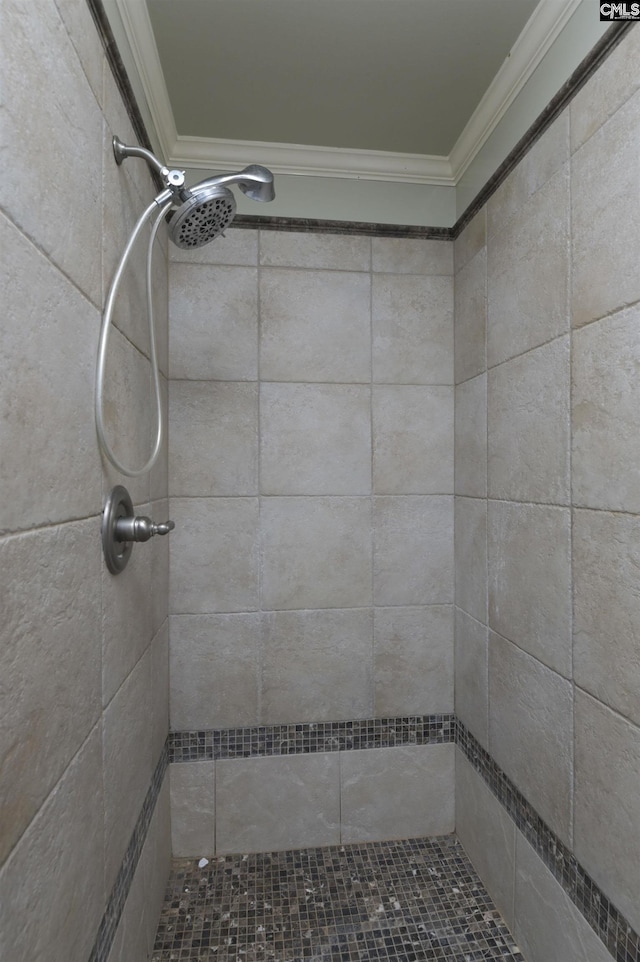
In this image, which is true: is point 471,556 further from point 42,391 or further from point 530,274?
point 42,391

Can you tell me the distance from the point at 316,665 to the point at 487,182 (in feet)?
4.98

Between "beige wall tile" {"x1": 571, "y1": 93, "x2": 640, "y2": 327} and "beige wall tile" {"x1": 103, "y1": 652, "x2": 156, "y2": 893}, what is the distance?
1.21 meters

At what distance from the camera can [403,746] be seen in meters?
1.63

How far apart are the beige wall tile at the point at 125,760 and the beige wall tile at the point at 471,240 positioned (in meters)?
1.46

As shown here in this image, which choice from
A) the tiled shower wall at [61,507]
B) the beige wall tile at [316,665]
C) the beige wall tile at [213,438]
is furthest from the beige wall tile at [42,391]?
the beige wall tile at [316,665]

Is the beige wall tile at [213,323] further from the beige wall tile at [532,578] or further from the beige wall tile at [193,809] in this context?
the beige wall tile at [193,809]

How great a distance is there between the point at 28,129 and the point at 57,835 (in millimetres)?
948

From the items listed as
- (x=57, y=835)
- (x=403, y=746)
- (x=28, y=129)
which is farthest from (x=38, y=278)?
(x=403, y=746)

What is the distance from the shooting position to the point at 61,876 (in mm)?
712

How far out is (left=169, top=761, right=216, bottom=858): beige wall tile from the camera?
154 centimetres

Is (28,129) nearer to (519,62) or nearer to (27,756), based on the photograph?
(27,756)

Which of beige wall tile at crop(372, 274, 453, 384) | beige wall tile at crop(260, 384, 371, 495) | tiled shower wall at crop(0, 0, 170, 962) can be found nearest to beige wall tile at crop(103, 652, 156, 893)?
tiled shower wall at crop(0, 0, 170, 962)

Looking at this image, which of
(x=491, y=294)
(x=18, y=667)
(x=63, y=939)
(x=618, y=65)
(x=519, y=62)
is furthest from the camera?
(x=491, y=294)

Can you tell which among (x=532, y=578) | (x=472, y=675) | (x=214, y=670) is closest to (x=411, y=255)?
(x=532, y=578)
